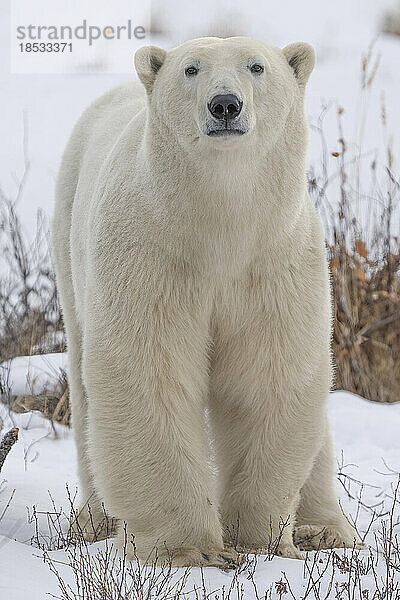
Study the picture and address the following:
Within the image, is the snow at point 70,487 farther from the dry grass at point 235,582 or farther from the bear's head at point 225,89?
the bear's head at point 225,89

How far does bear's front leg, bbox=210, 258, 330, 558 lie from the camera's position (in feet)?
11.0

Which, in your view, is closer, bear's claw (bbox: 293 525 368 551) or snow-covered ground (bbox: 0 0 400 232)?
bear's claw (bbox: 293 525 368 551)

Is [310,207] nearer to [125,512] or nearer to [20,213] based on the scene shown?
[125,512]

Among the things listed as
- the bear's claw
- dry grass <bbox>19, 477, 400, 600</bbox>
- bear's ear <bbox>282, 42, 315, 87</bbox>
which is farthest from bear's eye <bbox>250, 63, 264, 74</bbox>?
the bear's claw

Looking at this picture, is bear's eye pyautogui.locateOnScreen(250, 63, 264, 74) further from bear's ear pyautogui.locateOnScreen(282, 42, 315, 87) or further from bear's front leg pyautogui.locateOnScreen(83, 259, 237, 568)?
bear's front leg pyautogui.locateOnScreen(83, 259, 237, 568)

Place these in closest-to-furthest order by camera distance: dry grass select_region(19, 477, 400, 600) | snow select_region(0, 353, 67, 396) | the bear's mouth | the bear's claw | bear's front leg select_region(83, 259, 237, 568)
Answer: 1. dry grass select_region(19, 477, 400, 600)
2. the bear's mouth
3. bear's front leg select_region(83, 259, 237, 568)
4. the bear's claw
5. snow select_region(0, 353, 67, 396)

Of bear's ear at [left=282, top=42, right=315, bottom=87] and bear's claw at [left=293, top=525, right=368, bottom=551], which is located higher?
bear's ear at [left=282, top=42, right=315, bottom=87]

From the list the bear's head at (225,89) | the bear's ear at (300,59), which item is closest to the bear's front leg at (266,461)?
the bear's head at (225,89)

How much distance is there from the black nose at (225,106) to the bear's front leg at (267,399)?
624 millimetres

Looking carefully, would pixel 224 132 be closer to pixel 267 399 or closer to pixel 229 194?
pixel 229 194

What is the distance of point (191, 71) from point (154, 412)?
3.55 ft

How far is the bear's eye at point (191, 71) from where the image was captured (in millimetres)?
3078

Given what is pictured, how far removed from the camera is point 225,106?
2848 mm

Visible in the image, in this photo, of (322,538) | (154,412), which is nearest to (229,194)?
(154,412)
